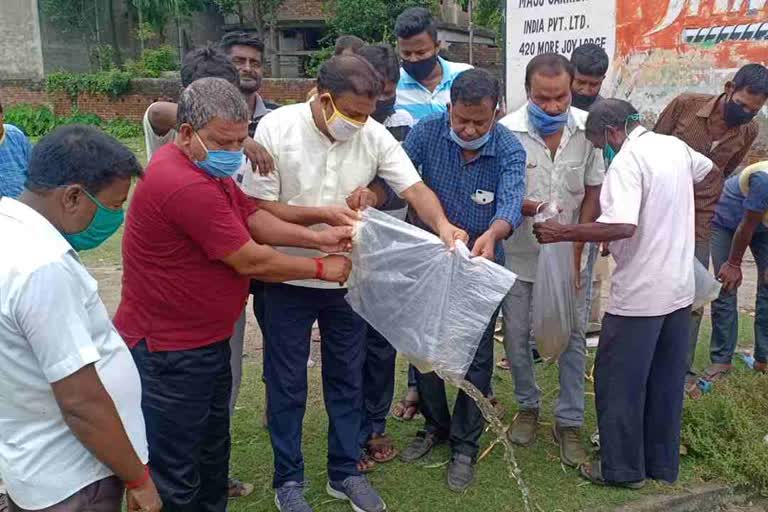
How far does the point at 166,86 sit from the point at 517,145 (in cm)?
1614

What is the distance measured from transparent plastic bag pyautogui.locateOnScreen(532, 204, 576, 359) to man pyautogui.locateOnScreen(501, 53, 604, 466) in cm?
11

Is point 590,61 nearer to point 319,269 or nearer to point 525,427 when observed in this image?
point 525,427

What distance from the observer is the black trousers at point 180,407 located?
8.65ft

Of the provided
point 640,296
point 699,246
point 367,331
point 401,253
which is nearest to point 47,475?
point 401,253

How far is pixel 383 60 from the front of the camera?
12.8 ft

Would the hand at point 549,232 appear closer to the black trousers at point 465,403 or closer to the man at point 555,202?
the man at point 555,202

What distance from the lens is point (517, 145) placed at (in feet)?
11.3

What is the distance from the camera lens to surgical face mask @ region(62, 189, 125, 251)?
2012 mm

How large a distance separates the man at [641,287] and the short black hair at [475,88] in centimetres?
52

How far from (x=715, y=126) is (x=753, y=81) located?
13.6 inches

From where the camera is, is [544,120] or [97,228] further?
[544,120]

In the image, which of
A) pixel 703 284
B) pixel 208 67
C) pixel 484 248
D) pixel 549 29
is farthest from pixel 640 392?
pixel 549 29

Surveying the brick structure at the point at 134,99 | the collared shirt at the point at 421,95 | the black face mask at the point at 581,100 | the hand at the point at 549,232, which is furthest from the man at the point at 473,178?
the brick structure at the point at 134,99

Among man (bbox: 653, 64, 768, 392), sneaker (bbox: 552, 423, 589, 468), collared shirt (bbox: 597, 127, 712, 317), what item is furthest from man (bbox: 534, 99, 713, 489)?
man (bbox: 653, 64, 768, 392)
